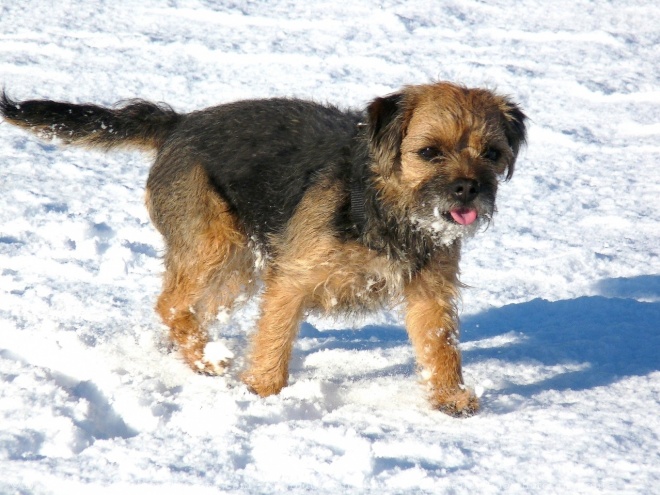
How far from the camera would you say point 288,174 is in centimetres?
412

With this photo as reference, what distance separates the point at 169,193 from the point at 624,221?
352 cm

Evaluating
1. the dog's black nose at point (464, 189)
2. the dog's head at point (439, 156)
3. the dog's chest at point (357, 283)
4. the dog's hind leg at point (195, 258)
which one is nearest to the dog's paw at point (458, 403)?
the dog's chest at point (357, 283)

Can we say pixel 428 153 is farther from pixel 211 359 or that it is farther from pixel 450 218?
pixel 211 359

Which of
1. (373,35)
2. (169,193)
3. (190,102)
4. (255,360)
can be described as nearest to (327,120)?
(169,193)

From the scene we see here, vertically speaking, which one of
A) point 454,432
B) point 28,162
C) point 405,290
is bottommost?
point 28,162

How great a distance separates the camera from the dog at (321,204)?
3.69m

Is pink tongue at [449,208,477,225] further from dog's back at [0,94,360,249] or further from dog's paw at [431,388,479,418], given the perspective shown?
dog's paw at [431,388,479,418]

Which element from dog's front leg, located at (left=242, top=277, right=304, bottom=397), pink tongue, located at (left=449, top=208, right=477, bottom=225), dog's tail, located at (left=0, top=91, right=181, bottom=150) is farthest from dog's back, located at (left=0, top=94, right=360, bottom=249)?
pink tongue, located at (left=449, top=208, right=477, bottom=225)

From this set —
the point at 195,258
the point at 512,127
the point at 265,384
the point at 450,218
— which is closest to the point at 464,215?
the point at 450,218

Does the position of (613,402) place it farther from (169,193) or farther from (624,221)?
(624,221)

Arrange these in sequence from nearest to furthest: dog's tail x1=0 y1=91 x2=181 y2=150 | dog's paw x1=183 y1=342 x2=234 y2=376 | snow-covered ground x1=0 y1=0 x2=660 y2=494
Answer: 1. snow-covered ground x1=0 y1=0 x2=660 y2=494
2. dog's paw x1=183 y1=342 x2=234 y2=376
3. dog's tail x1=0 y1=91 x2=181 y2=150

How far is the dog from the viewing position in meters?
3.69

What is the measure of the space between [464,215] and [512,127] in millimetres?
620

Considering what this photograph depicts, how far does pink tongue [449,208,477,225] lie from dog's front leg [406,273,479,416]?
0.38 meters
